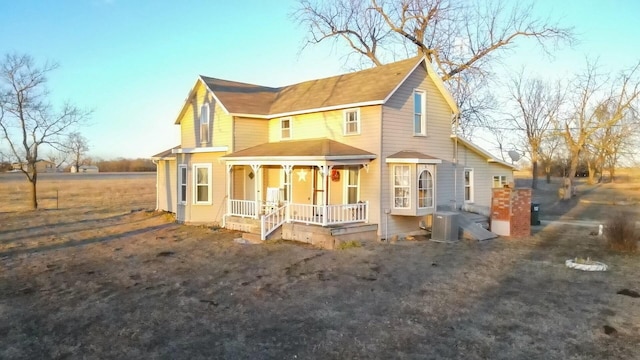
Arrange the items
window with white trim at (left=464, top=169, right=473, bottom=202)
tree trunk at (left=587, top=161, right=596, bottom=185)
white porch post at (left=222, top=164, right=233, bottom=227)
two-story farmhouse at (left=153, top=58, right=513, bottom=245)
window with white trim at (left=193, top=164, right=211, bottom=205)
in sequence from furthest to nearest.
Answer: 1. tree trunk at (left=587, top=161, right=596, bottom=185)
2. window with white trim at (left=464, top=169, right=473, bottom=202)
3. window with white trim at (left=193, top=164, right=211, bottom=205)
4. white porch post at (left=222, top=164, right=233, bottom=227)
5. two-story farmhouse at (left=153, top=58, right=513, bottom=245)

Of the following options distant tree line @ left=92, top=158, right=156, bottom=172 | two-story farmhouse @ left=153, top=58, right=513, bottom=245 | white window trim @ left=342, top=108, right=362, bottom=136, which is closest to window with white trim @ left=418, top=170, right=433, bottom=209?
two-story farmhouse @ left=153, top=58, right=513, bottom=245

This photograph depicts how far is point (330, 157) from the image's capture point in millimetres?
14141

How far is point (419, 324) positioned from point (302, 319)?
201 centimetres

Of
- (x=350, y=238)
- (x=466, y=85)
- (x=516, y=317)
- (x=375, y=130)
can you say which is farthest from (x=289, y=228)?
(x=466, y=85)

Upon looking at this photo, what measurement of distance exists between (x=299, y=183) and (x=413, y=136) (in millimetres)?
5148

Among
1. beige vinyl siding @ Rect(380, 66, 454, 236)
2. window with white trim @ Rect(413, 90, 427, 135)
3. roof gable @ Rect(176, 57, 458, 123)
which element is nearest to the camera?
beige vinyl siding @ Rect(380, 66, 454, 236)

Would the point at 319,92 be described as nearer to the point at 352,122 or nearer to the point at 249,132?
the point at 352,122

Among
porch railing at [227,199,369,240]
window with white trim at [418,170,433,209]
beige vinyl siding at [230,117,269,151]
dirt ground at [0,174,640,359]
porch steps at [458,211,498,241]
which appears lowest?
dirt ground at [0,174,640,359]

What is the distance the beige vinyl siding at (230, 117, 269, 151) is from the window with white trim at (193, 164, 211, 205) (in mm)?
1824

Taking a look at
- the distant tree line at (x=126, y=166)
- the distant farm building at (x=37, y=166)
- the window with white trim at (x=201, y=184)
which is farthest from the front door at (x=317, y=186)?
the distant tree line at (x=126, y=166)

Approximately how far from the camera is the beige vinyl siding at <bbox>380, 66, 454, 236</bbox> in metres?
15.5

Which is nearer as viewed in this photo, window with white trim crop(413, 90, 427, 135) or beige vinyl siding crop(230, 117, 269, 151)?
window with white trim crop(413, 90, 427, 135)

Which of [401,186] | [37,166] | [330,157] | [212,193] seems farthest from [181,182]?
[37,166]

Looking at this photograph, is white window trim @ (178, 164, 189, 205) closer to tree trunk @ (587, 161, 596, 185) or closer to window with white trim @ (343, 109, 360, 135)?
window with white trim @ (343, 109, 360, 135)
